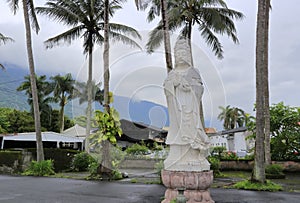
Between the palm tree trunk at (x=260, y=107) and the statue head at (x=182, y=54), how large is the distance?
486cm

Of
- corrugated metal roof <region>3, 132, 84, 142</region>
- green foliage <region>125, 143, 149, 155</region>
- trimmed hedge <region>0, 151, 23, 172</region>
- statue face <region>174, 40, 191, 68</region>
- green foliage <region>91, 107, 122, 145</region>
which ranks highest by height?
statue face <region>174, 40, 191, 68</region>

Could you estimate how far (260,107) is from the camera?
1019 cm

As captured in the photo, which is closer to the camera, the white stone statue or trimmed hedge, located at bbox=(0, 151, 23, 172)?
the white stone statue

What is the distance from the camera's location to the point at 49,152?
17.7 meters

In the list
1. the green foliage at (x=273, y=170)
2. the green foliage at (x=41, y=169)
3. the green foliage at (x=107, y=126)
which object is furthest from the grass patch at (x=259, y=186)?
the green foliage at (x=41, y=169)

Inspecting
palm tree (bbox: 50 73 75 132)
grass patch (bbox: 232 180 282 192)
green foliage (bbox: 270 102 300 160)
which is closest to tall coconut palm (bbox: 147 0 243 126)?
green foliage (bbox: 270 102 300 160)

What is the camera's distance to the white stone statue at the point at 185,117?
239 inches

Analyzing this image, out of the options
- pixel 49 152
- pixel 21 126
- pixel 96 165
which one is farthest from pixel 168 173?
pixel 21 126

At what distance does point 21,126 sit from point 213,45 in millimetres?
28574

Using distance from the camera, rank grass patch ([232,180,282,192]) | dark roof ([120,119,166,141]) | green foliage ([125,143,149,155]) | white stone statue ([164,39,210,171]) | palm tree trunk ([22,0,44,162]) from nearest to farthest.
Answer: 1. white stone statue ([164,39,210,171])
2. dark roof ([120,119,166,141])
3. grass patch ([232,180,282,192])
4. green foliage ([125,143,149,155])
5. palm tree trunk ([22,0,44,162])

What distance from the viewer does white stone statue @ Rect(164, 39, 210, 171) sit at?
608cm

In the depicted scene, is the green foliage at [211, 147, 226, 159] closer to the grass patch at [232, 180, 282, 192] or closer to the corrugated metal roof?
the grass patch at [232, 180, 282, 192]

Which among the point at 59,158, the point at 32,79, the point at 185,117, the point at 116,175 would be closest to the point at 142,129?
the point at 185,117

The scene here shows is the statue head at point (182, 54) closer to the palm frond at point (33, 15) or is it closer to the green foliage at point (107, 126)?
the green foliage at point (107, 126)
